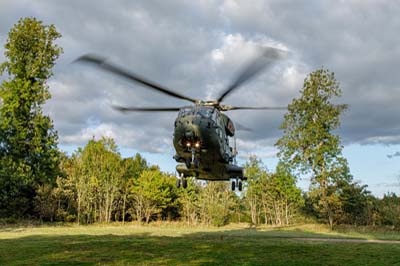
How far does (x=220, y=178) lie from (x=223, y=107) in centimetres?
361

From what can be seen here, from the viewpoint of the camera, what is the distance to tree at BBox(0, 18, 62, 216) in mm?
43125

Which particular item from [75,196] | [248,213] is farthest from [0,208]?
[248,213]

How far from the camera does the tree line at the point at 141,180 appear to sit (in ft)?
136

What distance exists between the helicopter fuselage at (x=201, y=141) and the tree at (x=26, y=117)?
30.9 m

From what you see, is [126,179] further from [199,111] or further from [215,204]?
[199,111]

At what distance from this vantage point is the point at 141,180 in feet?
181

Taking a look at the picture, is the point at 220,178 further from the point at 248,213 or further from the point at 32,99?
the point at 248,213

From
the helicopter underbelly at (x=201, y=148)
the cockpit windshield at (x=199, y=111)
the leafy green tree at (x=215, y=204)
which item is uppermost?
the cockpit windshield at (x=199, y=111)

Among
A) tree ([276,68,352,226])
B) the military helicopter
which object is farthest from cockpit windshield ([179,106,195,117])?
tree ([276,68,352,226])

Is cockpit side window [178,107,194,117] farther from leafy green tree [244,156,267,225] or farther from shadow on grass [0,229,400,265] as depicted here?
leafy green tree [244,156,267,225]

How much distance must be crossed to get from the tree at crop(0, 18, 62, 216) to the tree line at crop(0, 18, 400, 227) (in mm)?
110

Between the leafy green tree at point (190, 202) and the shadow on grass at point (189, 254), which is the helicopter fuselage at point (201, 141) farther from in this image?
the leafy green tree at point (190, 202)

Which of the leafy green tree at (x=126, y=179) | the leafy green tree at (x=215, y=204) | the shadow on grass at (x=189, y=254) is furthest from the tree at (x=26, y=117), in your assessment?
the shadow on grass at (x=189, y=254)

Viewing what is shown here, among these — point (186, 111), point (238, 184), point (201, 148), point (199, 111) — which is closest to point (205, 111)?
point (199, 111)
